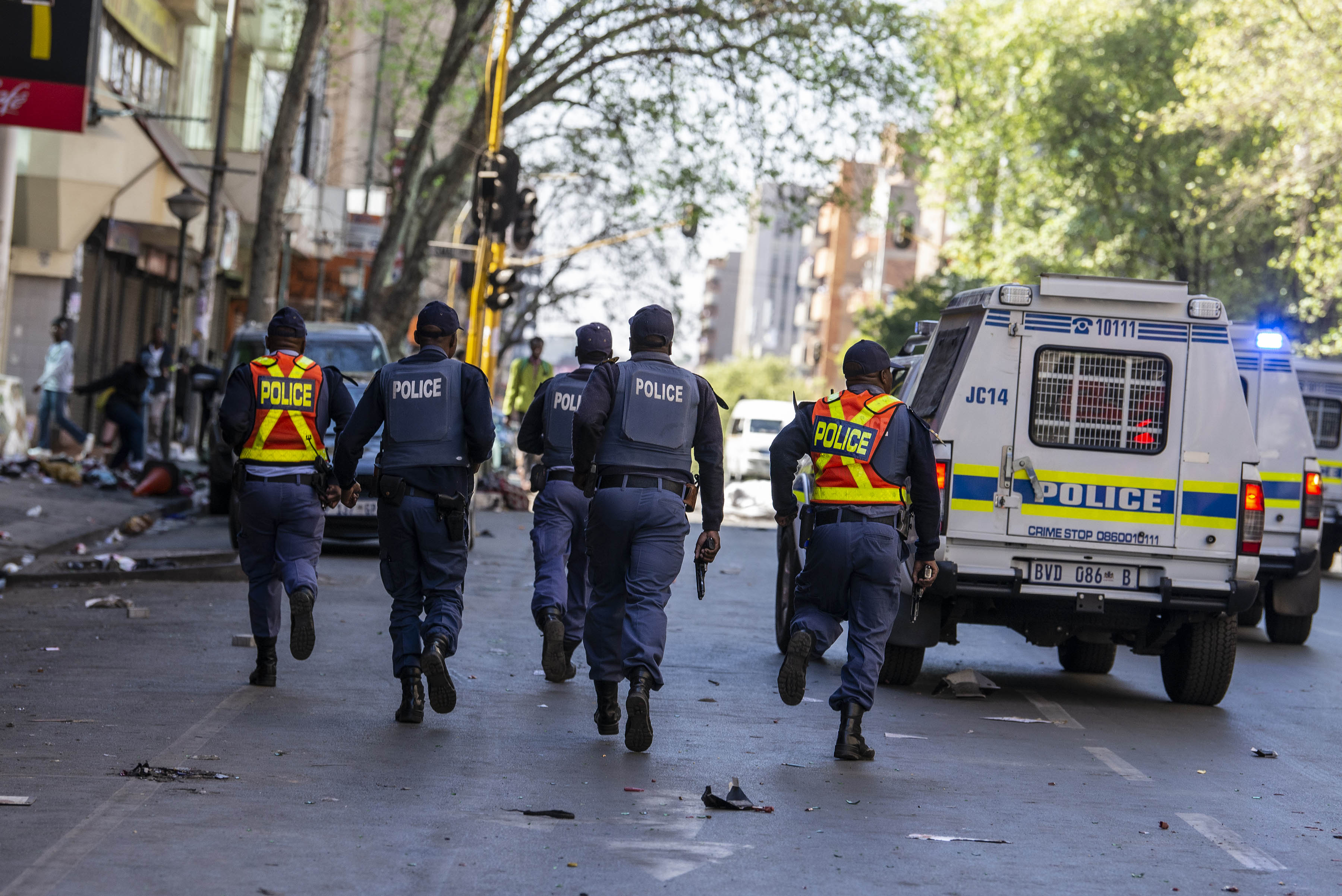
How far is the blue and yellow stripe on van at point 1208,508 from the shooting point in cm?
995

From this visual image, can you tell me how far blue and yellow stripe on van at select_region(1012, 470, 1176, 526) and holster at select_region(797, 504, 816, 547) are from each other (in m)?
1.91

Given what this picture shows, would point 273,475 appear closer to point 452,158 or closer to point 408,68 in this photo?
point 452,158

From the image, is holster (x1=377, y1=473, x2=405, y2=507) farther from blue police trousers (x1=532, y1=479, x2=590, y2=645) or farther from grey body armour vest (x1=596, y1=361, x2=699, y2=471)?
blue police trousers (x1=532, y1=479, x2=590, y2=645)

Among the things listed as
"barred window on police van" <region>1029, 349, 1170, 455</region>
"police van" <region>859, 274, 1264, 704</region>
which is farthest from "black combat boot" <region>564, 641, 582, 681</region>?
"barred window on police van" <region>1029, 349, 1170, 455</region>

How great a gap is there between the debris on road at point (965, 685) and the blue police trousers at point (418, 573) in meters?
3.39

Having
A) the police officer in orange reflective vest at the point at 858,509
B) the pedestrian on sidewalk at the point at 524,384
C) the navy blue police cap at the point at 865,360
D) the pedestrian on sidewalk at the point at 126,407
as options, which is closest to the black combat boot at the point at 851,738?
the police officer in orange reflective vest at the point at 858,509

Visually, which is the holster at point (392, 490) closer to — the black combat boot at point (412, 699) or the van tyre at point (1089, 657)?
the black combat boot at point (412, 699)

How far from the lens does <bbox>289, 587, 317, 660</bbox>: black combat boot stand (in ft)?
27.4

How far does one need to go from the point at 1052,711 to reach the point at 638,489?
131 inches

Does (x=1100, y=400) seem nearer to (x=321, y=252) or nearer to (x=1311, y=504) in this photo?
(x=1311, y=504)

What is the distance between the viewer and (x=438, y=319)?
8281 millimetres

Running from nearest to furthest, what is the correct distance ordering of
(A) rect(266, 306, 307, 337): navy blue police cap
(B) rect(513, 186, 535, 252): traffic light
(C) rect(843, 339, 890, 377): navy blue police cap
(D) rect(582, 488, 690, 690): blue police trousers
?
(D) rect(582, 488, 690, 690): blue police trousers
(C) rect(843, 339, 890, 377): navy blue police cap
(A) rect(266, 306, 307, 337): navy blue police cap
(B) rect(513, 186, 535, 252): traffic light

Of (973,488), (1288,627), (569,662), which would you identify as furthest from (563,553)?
(1288,627)

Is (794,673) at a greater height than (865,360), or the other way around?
(865,360)
